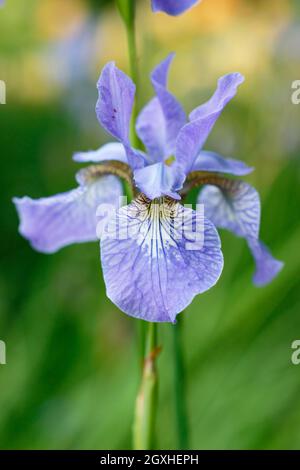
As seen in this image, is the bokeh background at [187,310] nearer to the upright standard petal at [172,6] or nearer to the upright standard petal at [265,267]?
the upright standard petal at [265,267]

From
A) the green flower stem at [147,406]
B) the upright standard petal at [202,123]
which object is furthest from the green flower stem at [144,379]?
the upright standard petal at [202,123]

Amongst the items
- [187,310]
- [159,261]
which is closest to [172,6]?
[159,261]

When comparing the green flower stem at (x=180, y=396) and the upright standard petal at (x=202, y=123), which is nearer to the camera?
the upright standard petal at (x=202, y=123)

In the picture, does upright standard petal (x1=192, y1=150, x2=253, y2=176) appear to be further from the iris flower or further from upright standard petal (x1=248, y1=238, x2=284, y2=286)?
upright standard petal (x1=248, y1=238, x2=284, y2=286)

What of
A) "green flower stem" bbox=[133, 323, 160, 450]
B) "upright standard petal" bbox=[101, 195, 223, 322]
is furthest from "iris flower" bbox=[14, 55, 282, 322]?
"green flower stem" bbox=[133, 323, 160, 450]
